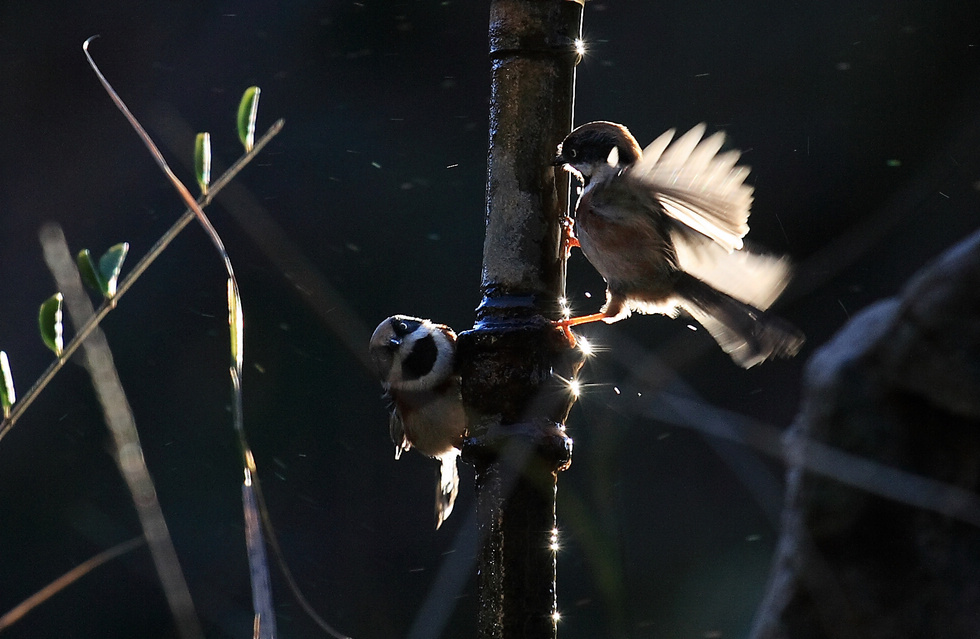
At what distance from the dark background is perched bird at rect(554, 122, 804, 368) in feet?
8.84

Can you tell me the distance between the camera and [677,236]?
7.20 ft

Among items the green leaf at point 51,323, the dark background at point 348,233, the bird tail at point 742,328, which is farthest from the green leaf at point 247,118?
the dark background at point 348,233

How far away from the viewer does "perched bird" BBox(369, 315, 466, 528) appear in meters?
2.30

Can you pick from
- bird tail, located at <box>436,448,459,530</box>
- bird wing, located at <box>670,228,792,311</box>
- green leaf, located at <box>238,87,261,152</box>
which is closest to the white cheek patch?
bird tail, located at <box>436,448,459,530</box>

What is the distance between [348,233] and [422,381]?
3.37m

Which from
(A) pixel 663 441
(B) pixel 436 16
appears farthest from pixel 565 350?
(B) pixel 436 16

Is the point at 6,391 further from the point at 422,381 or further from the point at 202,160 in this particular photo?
the point at 422,381

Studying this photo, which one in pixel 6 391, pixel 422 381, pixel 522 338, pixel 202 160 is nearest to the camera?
pixel 6 391

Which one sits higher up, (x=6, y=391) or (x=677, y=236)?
(x=677, y=236)

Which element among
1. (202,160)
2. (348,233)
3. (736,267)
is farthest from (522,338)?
(348,233)

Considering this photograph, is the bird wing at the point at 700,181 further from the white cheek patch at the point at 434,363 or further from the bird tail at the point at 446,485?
the bird tail at the point at 446,485

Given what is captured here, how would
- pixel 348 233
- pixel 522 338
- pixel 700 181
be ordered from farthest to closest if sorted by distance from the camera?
pixel 348 233 → pixel 700 181 → pixel 522 338

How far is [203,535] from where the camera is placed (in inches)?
209

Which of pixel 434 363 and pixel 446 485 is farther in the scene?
pixel 446 485
